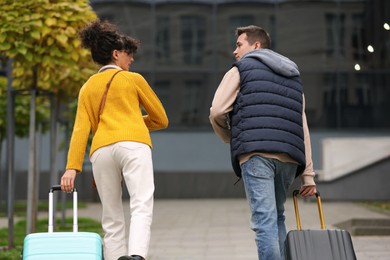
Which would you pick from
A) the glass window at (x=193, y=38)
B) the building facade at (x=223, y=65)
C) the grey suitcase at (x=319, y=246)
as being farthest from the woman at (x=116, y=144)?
the glass window at (x=193, y=38)

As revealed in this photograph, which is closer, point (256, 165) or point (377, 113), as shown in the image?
point (256, 165)

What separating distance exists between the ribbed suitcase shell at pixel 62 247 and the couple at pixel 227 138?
0.53 m

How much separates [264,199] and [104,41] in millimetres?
1529

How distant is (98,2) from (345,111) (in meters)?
7.74

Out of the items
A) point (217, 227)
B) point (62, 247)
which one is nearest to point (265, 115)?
point (62, 247)

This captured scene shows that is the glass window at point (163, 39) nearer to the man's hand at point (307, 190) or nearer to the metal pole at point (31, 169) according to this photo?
the metal pole at point (31, 169)

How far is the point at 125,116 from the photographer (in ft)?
20.9

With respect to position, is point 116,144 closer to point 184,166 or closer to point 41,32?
point 41,32

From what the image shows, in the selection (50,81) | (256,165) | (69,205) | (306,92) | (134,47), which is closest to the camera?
(256,165)

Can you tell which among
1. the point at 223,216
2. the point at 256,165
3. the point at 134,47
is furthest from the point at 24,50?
the point at 223,216

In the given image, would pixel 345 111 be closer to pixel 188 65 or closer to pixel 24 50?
pixel 188 65

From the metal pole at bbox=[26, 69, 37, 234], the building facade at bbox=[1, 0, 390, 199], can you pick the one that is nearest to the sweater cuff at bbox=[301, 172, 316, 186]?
the metal pole at bbox=[26, 69, 37, 234]

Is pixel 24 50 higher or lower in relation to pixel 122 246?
higher

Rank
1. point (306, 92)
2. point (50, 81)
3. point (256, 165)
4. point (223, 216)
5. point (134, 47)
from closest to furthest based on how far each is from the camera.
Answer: point (256, 165) → point (134, 47) → point (50, 81) → point (223, 216) → point (306, 92)
